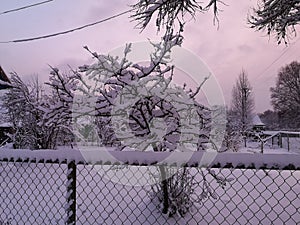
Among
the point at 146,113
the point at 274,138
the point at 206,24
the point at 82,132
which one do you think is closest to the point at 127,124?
the point at 146,113

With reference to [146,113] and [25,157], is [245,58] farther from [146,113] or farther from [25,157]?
[25,157]

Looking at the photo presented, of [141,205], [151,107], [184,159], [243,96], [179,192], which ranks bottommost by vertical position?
[141,205]

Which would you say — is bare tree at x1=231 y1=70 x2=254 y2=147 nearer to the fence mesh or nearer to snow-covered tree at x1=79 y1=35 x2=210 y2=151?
the fence mesh

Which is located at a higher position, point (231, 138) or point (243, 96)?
point (243, 96)

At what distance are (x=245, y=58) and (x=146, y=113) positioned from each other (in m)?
10.9

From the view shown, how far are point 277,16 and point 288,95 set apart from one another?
38.3 metres

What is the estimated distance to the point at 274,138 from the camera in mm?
21422

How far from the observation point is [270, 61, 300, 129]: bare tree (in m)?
39.2

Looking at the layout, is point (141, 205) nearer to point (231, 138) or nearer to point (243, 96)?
point (231, 138)

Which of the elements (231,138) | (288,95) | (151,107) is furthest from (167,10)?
(288,95)

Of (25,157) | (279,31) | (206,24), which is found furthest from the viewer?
(279,31)

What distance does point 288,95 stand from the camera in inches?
1613

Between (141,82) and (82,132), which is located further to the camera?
(82,132)

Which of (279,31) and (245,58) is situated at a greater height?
(245,58)
